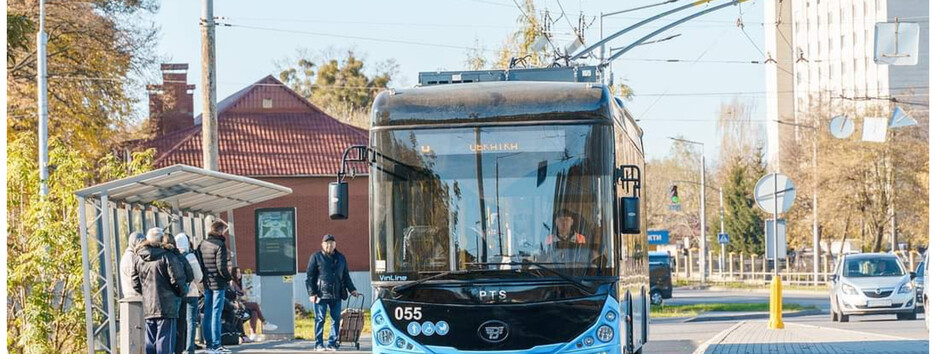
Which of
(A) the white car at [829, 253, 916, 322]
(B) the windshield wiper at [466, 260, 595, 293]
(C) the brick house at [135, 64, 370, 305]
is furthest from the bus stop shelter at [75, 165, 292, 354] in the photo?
(C) the brick house at [135, 64, 370, 305]

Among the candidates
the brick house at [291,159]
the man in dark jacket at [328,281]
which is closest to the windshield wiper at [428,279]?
the man in dark jacket at [328,281]

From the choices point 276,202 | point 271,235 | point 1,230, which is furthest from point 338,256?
point 276,202

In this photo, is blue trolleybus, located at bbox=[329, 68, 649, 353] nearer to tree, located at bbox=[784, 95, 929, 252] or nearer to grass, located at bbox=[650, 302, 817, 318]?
grass, located at bbox=[650, 302, 817, 318]

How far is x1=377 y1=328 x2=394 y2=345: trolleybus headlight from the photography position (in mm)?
12727

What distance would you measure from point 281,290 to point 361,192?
16.5m

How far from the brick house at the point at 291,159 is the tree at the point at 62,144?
2.33 meters

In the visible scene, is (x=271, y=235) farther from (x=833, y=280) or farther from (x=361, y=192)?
(x=361, y=192)

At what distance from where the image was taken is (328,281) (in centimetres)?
1955

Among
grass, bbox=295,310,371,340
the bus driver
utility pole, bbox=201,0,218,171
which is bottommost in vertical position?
grass, bbox=295,310,371,340

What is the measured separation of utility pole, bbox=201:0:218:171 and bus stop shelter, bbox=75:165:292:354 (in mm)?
688

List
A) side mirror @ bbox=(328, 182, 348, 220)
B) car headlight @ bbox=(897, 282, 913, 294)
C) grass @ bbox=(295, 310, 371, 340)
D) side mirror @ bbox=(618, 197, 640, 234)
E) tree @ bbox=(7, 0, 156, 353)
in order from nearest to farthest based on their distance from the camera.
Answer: side mirror @ bbox=(618, 197, 640, 234) < side mirror @ bbox=(328, 182, 348, 220) < tree @ bbox=(7, 0, 156, 353) < grass @ bbox=(295, 310, 371, 340) < car headlight @ bbox=(897, 282, 913, 294)

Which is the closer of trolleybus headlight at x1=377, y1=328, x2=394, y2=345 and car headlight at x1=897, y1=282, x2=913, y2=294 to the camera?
trolleybus headlight at x1=377, y1=328, x2=394, y2=345

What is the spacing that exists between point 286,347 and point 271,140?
20.4 meters

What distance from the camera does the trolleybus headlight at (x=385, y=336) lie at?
12727mm
